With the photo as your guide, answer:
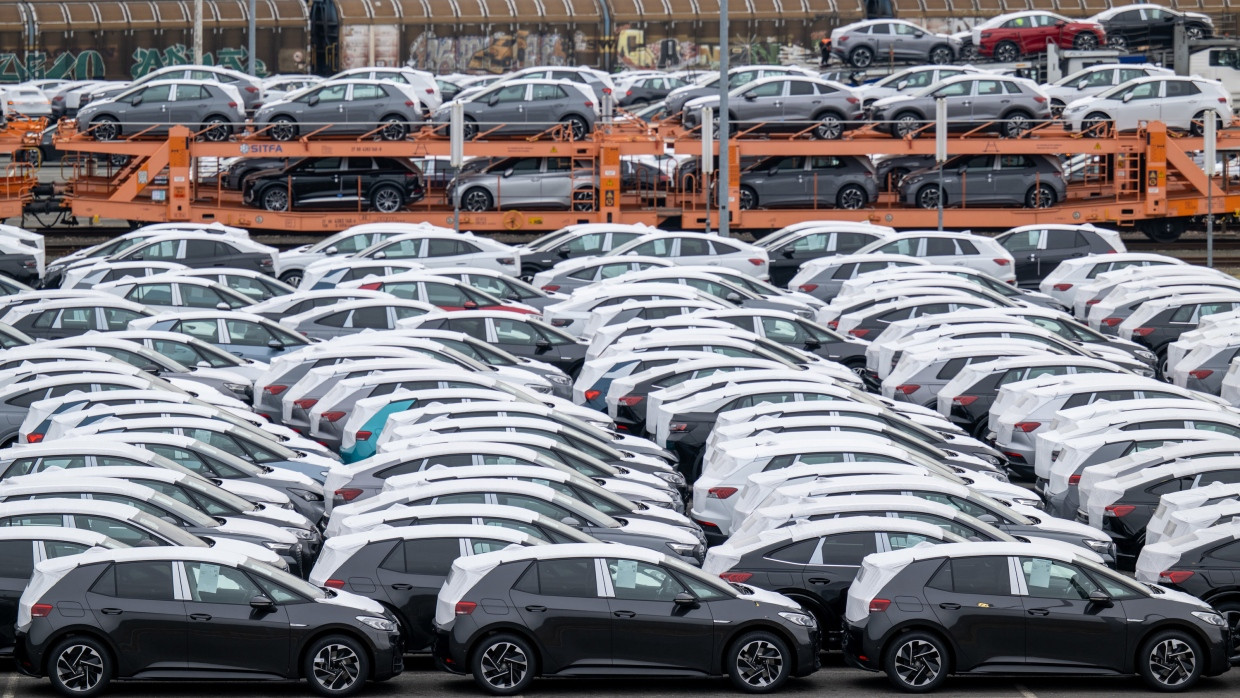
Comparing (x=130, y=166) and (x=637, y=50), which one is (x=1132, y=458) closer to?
(x=130, y=166)

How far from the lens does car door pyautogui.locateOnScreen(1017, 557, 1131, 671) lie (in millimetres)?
13320

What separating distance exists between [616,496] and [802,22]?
49509 mm

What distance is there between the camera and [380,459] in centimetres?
1631

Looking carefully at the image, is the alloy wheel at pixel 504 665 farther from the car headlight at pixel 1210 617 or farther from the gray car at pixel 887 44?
the gray car at pixel 887 44

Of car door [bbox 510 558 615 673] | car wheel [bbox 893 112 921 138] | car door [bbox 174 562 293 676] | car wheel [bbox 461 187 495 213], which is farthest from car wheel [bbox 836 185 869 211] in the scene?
car door [bbox 174 562 293 676]

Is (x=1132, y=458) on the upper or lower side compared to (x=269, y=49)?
lower

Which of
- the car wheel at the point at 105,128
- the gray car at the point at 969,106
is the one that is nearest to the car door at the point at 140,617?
the car wheel at the point at 105,128

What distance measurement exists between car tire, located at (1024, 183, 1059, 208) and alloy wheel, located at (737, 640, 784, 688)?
24296mm

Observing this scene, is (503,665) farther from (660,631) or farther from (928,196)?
(928,196)

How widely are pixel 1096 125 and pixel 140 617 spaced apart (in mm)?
27340

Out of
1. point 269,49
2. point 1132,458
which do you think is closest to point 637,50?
point 269,49

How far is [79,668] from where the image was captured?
41.5ft

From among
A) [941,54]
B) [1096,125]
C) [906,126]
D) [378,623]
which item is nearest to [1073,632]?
[378,623]

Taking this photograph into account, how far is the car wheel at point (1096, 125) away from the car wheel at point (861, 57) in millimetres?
13402
